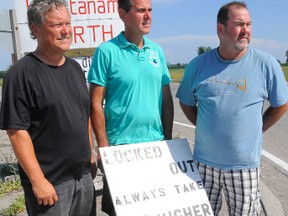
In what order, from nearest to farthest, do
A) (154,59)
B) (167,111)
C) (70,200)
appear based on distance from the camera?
(70,200)
(154,59)
(167,111)

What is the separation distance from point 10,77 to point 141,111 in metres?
1.04

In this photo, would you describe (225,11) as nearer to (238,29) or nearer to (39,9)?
(238,29)

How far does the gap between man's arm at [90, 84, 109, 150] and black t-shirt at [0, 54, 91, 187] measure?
0.62 feet

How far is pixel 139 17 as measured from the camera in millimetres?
2887

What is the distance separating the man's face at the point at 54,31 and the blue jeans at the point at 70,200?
36.4 inches

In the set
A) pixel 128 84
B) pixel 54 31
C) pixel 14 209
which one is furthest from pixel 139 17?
pixel 14 209

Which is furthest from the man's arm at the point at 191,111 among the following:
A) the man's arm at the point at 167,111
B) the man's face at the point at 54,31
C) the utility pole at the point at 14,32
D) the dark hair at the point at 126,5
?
the utility pole at the point at 14,32

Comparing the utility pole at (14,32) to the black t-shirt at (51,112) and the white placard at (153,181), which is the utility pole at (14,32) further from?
the white placard at (153,181)

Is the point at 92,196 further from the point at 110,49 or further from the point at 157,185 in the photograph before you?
the point at 110,49

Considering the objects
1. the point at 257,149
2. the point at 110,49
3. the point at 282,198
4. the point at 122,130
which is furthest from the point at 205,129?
the point at 282,198

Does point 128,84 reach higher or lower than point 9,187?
higher

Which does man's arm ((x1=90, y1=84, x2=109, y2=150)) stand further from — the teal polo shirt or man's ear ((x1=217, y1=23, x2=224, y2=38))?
man's ear ((x1=217, y1=23, x2=224, y2=38))

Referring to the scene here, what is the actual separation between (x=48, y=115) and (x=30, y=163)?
32cm

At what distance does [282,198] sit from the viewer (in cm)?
478
